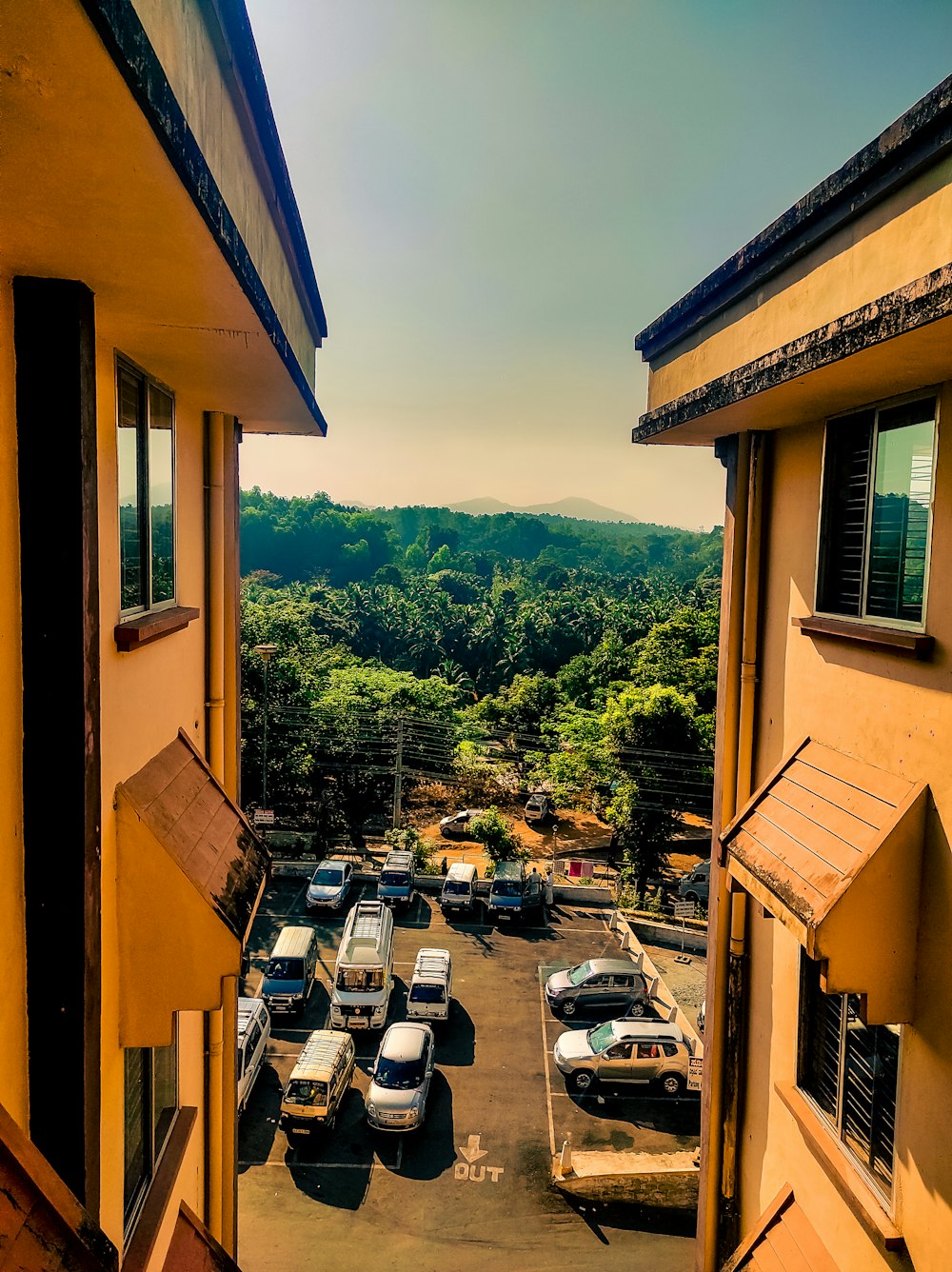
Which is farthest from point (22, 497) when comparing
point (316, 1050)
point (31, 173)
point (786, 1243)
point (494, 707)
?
point (494, 707)

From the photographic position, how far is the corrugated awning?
4.14 m

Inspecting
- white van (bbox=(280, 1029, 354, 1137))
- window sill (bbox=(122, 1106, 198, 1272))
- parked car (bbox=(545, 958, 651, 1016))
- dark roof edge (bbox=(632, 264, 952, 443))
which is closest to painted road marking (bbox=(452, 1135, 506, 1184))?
white van (bbox=(280, 1029, 354, 1137))

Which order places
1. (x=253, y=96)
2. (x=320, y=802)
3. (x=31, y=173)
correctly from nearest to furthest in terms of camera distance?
(x=31, y=173) < (x=253, y=96) < (x=320, y=802)

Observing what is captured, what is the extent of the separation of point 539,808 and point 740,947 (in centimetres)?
2634

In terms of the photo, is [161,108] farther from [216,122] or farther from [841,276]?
[841,276]

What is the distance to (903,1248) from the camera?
340 cm

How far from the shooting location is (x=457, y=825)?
29.8m

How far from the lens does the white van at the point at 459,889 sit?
21219 mm

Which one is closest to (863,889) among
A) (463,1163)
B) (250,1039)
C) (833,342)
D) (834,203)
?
(833,342)

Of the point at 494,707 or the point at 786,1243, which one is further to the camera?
the point at 494,707

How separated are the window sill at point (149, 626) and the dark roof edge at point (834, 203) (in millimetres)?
3909

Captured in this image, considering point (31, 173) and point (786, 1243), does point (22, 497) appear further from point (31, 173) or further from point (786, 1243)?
point (786, 1243)

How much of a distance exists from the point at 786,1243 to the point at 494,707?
33.8 m

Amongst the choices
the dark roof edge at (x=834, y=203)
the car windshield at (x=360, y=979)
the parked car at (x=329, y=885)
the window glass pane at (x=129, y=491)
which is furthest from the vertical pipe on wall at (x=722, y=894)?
the parked car at (x=329, y=885)
